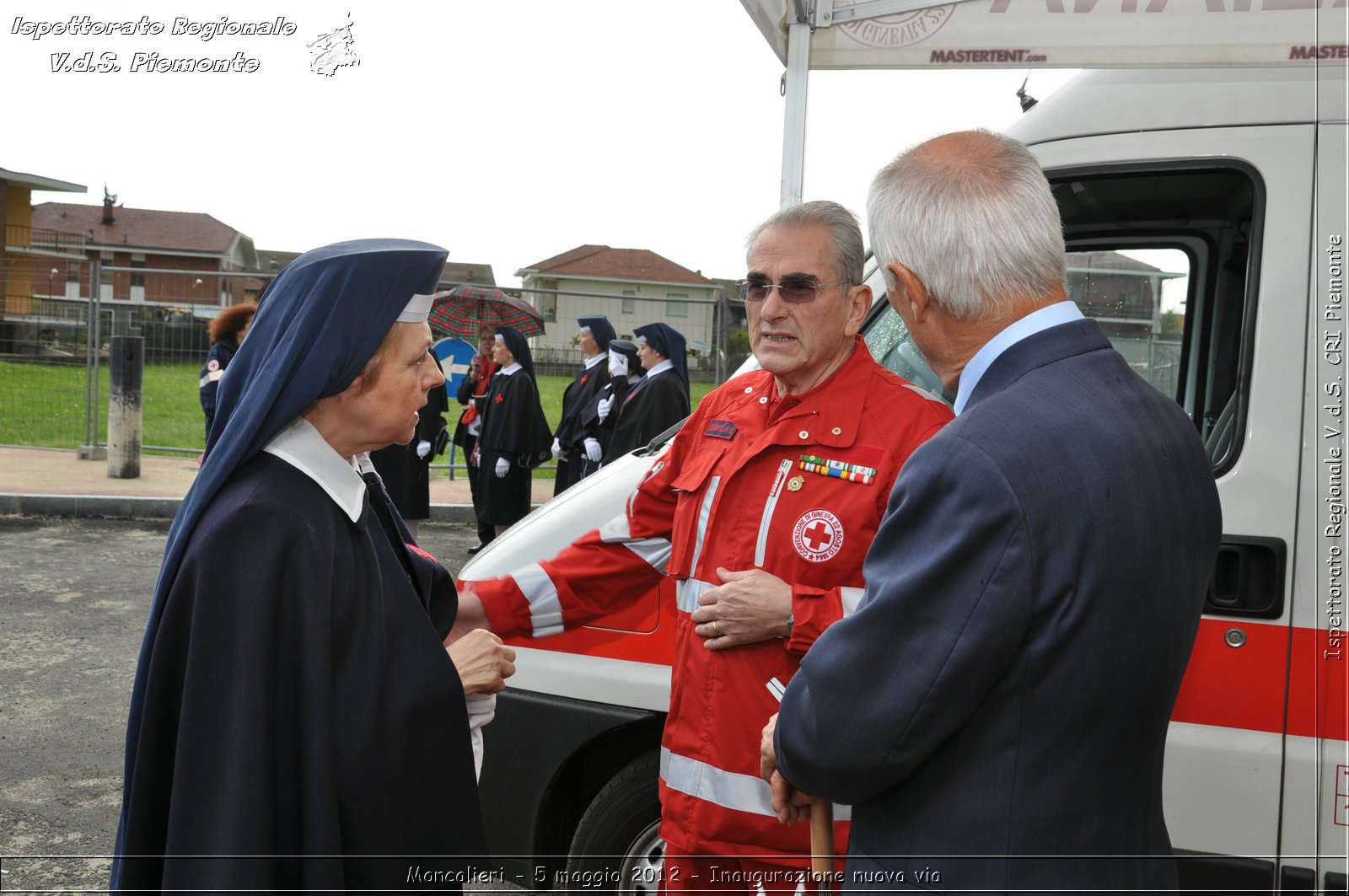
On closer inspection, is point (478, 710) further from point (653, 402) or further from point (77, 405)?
point (77, 405)

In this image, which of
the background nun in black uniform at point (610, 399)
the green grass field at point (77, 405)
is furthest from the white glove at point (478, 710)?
the green grass field at point (77, 405)

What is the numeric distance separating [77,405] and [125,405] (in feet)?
7.70

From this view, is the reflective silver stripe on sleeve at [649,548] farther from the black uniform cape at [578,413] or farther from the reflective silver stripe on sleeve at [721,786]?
the black uniform cape at [578,413]

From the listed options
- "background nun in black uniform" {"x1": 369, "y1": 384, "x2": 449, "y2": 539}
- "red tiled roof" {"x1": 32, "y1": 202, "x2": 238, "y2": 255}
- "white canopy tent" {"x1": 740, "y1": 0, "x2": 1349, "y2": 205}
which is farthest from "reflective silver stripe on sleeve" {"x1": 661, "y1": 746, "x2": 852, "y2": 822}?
"red tiled roof" {"x1": 32, "y1": 202, "x2": 238, "y2": 255}

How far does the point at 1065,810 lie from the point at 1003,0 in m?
2.49

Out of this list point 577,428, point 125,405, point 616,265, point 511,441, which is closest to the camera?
point 511,441

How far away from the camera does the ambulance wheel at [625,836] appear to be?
3.09 metres

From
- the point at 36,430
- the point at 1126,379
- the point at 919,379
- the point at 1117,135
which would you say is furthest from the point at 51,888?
the point at 36,430

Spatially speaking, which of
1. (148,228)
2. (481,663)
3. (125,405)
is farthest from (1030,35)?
(148,228)

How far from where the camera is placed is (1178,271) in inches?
138

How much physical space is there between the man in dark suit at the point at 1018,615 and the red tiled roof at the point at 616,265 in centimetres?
6167

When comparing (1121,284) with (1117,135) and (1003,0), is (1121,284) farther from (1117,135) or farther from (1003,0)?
(1003,0)

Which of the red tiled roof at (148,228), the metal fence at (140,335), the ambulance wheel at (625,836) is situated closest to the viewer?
the ambulance wheel at (625,836)

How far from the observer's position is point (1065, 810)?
1.43 metres
